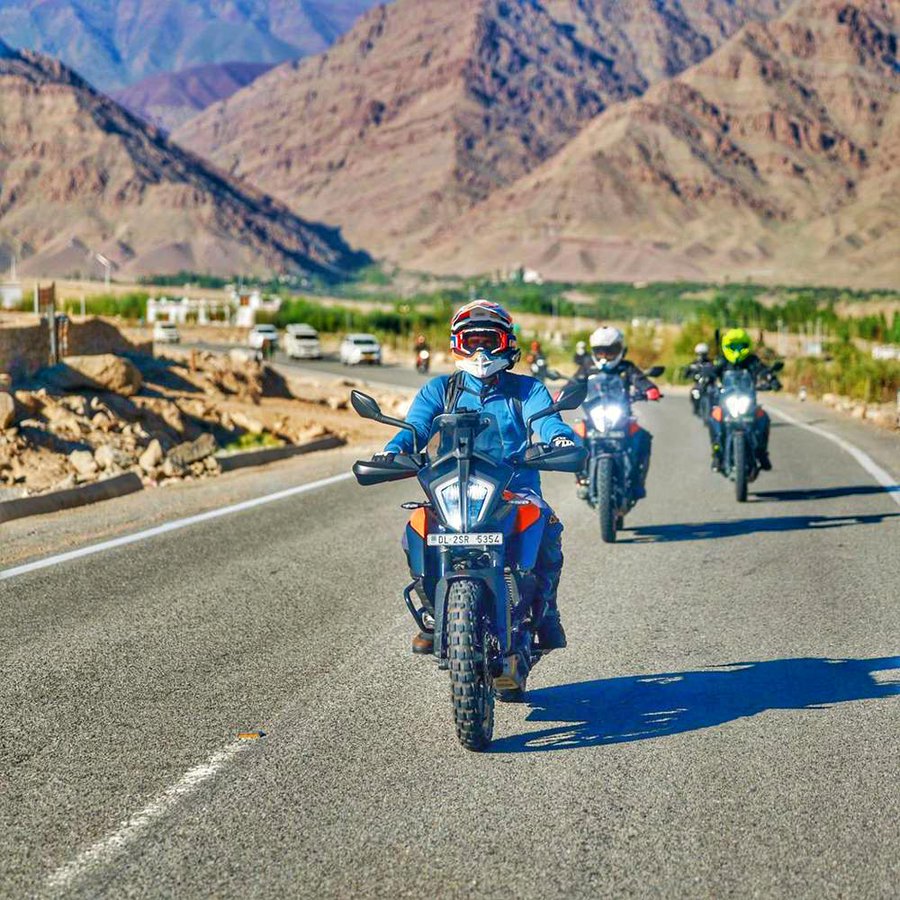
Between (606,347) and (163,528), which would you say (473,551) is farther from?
(606,347)

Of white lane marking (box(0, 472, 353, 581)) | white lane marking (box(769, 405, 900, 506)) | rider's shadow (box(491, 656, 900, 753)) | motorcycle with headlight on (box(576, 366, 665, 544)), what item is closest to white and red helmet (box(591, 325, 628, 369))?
motorcycle with headlight on (box(576, 366, 665, 544))

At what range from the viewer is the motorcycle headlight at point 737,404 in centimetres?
1569

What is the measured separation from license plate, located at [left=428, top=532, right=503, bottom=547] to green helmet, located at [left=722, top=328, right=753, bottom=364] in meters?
10.3

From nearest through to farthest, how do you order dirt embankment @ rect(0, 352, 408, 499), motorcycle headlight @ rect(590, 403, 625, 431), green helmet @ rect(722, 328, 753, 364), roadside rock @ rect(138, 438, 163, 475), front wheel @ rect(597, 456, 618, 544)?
front wheel @ rect(597, 456, 618, 544), motorcycle headlight @ rect(590, 403, 625, 431), green helmet @ rect(722, 328, 753, 364), dirt embankment @ rect(0, 352, 408, 499), roadside rock @ rect(138, 438, 163, 475)

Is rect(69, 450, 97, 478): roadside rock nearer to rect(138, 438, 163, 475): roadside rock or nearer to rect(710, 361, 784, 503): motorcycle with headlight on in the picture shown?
rect(138, 438, 163, 475): roadside rock

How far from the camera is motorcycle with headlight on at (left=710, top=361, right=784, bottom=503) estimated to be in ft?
51.0

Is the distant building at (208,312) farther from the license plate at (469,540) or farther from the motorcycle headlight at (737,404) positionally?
the license plate at (469,540)

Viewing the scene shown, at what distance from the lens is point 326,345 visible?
296 feet

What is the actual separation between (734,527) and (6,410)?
10069 millimetres

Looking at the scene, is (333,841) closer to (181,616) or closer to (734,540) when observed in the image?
(181,616)

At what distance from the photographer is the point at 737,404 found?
15.8 meters

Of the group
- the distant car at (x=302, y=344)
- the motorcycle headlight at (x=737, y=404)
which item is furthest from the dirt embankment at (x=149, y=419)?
the distant car at (x=302, y=344)

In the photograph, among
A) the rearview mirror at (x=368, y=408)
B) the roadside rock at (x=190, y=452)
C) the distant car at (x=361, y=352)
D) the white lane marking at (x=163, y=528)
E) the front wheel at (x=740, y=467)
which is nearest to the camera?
the rearview mirror at (x=368, y=408)

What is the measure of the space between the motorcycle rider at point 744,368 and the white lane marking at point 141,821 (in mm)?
10412
